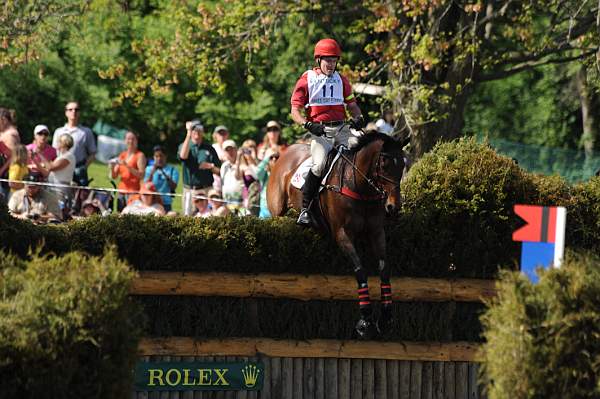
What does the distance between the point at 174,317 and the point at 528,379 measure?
4.43 m

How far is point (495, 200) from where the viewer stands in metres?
12.2

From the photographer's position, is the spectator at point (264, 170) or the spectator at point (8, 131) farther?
the spectator at point (8, 131)

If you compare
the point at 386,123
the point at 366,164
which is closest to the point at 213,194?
the point at 386,123

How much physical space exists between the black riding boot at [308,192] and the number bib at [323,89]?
30.1 inches

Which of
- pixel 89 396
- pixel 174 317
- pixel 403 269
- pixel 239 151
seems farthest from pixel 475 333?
pixel 239 151

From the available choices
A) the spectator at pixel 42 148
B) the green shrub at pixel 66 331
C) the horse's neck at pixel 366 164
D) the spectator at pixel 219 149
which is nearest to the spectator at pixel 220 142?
the spectator at pixel 219 149

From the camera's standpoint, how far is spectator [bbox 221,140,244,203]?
18344mm

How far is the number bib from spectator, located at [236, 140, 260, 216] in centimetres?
553

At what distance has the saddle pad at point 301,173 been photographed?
12.7 m

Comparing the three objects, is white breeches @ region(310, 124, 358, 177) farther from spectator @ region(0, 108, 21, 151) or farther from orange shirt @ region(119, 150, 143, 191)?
spectator @ region(0, 108, 21, 151)

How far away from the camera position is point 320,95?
12.4m

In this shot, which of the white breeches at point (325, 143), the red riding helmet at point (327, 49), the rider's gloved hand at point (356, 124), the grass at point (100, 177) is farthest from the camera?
the grass at point (100, 177)

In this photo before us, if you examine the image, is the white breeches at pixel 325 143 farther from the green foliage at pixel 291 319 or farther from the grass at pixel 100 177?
the grass at pixel 100 177

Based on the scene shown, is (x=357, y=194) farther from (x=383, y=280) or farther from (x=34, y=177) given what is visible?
(x=34, y=177)
